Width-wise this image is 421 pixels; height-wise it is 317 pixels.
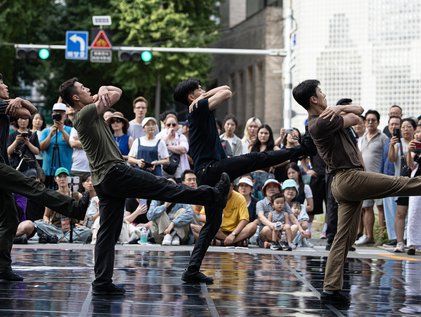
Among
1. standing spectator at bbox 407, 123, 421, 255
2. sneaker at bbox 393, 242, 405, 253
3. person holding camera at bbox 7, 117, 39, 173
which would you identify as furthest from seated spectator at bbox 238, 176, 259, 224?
person holding camera at bbox 7, 117, 39, 173

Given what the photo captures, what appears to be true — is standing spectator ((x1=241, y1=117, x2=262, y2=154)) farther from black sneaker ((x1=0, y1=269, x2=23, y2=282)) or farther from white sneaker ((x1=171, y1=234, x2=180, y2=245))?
black sneaker ((x1=0, y1=269, x2=23, y2=282))

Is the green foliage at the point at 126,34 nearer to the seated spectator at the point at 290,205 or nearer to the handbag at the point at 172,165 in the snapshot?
the handbag at the point at 172,165

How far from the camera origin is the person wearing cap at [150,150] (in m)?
19.2

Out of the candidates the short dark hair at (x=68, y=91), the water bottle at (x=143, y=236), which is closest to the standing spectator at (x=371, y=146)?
the water bottle at (x=143, y=236)

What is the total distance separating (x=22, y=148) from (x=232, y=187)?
3387 millimetres

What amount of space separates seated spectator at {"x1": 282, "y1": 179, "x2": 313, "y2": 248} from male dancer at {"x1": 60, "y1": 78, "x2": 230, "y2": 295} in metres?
6.70

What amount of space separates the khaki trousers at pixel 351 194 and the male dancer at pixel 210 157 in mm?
851

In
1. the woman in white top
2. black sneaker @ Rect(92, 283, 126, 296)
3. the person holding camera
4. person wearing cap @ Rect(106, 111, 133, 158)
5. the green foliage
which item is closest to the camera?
black sneaker @ Rect(92, 283, 126, 296)

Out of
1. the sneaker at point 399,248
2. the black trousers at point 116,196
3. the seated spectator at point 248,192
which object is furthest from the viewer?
the seated spectator at point 248,192

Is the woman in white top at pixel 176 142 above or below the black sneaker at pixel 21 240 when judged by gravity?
above

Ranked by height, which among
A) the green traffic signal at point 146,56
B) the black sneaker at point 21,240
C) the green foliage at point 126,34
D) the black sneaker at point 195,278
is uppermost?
the green foliage at point 126,34

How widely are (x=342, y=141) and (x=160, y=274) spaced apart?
9.80 ft

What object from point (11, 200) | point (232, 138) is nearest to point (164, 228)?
point (232, 138)

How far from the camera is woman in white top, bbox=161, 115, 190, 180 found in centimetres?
1978
